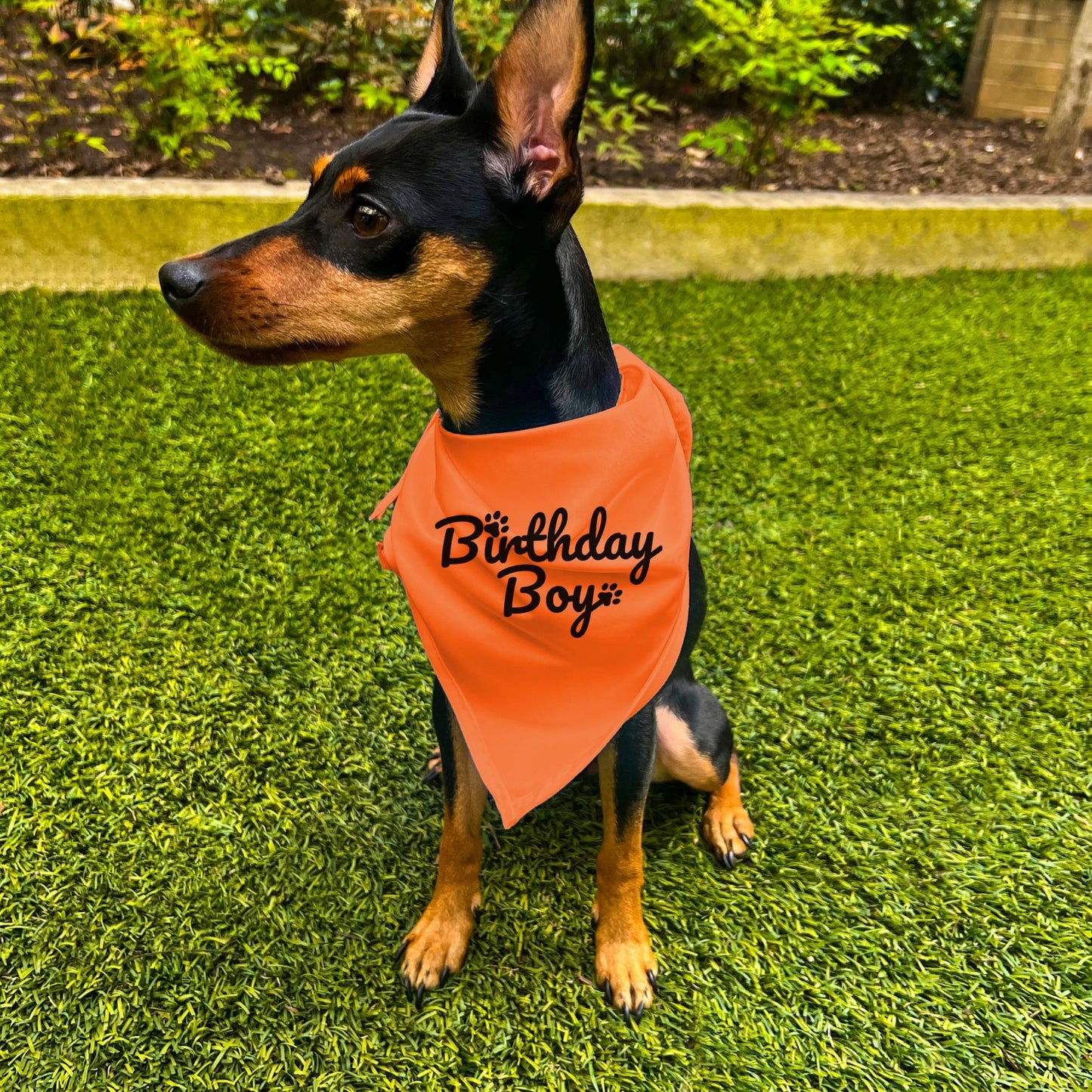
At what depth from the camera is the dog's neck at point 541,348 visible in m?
1.48

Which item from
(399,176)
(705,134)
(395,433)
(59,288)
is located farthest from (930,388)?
(59,288)

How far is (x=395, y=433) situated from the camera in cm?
342

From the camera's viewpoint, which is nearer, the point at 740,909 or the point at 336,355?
the point at 336,355

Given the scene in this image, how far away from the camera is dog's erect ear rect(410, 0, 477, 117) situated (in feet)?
5.41

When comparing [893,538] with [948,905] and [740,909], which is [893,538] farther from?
[740,909]

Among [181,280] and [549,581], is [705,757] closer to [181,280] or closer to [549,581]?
[549,581]

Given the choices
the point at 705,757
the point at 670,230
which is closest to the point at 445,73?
the point at 705,757

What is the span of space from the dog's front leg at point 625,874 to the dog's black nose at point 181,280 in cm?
120

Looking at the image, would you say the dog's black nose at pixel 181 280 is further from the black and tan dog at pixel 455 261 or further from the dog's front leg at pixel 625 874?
the dog's front leg at pixel 625 874

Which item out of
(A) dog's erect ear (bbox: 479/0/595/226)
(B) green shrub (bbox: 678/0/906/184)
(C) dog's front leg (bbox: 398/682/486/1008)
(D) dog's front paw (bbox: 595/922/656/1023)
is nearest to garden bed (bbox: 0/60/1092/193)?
(B) green shrub (bbox: 678/0/906/184)

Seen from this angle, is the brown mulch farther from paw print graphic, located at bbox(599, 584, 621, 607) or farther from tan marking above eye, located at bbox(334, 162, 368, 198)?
paw print graphic, located at bbox(599, 584, 621, 607)

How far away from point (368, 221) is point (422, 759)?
1494 millimetres

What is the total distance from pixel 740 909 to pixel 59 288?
4.08m

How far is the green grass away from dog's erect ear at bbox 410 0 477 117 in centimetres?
158
